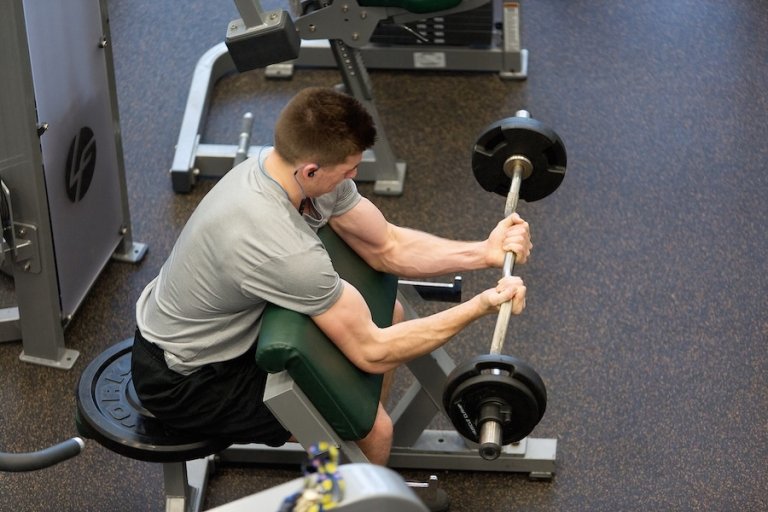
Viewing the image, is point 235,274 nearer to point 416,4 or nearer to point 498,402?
point 498,402

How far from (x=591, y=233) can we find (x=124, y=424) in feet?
5.36

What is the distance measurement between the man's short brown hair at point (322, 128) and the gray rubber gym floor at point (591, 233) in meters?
0.95

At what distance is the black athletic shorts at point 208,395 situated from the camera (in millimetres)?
2180

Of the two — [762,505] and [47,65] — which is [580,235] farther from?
[47,65]

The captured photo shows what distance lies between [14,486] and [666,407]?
1559mm

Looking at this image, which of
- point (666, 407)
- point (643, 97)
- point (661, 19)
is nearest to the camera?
point (666, 407)

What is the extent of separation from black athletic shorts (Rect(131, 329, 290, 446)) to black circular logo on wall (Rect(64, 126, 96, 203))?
77 cm

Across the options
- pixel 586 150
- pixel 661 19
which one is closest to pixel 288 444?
pixel 586 150

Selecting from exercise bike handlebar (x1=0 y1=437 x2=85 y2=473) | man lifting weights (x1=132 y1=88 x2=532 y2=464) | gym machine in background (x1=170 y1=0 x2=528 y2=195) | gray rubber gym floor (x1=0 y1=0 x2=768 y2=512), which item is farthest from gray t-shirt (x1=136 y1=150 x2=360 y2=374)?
gym machine in background (x1=170 y1=0 x2=528 y2=195)

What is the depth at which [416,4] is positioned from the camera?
3211 mm

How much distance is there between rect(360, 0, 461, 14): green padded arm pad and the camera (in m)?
3.21

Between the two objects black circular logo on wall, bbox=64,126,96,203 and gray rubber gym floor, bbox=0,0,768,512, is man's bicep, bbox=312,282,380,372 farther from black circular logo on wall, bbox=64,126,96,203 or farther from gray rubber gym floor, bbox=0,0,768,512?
black circular logo on wall, bbox=64,126,96,203

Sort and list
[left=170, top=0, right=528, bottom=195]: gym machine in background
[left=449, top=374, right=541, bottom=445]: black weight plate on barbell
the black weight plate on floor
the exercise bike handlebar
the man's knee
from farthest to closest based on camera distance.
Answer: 1. [left=170, top=0, right=528, bottom=195]: gym machine in background
2. the man's knee
3. the black weight plate on floor
4. [left=449, top=374, right=541, bottom=445]: black weight plate on barbell
5. the exercise bike handlebar

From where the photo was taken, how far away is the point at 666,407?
2799 millimetres
